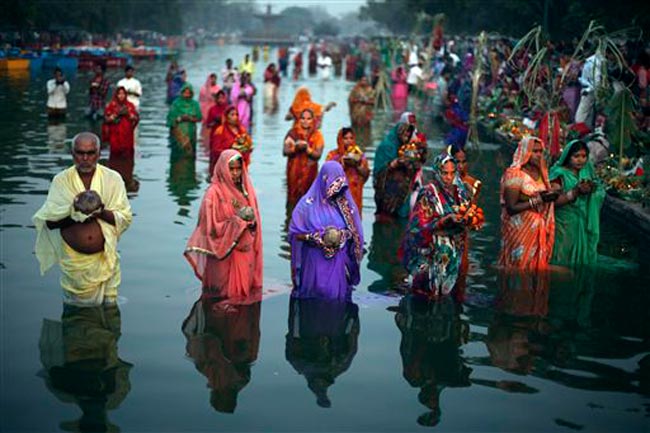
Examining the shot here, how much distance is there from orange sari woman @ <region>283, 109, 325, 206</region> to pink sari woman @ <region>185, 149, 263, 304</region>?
4.54 meters

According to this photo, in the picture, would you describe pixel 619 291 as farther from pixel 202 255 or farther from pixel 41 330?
pixel 41 330

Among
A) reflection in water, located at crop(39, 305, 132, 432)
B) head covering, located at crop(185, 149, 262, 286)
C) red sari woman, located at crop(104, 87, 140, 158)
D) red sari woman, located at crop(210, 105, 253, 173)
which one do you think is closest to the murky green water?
reflection in water, located at crop(39, 305, 132, 432)

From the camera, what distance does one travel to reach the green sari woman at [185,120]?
17.6m

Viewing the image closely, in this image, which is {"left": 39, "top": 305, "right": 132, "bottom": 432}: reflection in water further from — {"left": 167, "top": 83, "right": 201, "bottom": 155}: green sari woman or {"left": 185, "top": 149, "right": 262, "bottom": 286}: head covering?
{"left": 167, "top": 83, "right": 201, "bottom": 155}: green sari woman

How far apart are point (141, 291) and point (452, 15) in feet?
144

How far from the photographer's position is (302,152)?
511 inches

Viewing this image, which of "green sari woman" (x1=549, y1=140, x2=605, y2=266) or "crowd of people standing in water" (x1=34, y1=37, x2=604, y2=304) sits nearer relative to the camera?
"crowd of people standing in water" (x1=34, y1=37, x2=604, y2=304)

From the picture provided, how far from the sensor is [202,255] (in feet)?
27.4

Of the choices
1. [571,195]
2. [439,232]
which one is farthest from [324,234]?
[571,195]

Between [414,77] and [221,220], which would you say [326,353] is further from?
[414,77]

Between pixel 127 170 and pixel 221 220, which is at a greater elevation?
pixel 221 220

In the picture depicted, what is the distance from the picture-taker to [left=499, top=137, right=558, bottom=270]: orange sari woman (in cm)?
902

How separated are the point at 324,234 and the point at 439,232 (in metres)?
0.97

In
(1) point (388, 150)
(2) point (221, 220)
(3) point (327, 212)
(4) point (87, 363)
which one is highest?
(1) point (388, 150)
